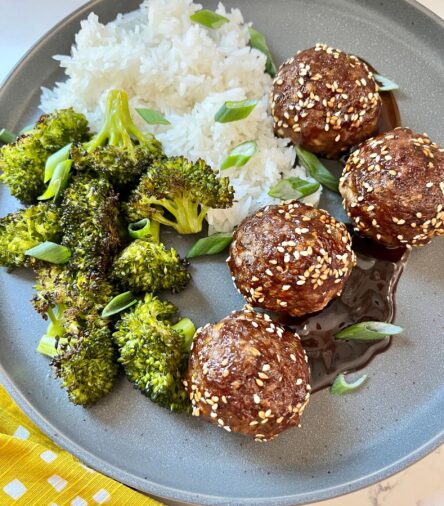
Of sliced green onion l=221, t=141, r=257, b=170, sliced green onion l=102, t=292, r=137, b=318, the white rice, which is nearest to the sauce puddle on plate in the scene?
the white rice

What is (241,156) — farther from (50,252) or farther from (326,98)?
(50,252)

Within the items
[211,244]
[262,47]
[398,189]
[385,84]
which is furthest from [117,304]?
[385,84]

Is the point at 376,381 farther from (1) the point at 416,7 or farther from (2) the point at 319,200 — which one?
(1) the point at 416,7

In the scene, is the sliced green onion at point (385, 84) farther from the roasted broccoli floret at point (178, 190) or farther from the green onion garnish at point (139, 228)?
the green onion garnish at point (139, 228)

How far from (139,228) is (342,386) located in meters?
1.28

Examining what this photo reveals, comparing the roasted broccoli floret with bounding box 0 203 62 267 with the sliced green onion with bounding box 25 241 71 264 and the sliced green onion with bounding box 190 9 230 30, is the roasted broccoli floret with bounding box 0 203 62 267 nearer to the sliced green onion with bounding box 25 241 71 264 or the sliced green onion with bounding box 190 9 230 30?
the sliced green onion with bounding box 25 241 71 264

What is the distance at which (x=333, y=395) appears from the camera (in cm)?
299

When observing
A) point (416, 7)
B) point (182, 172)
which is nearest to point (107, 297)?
point (182, 172)

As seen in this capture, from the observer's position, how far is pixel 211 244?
10.2 feet

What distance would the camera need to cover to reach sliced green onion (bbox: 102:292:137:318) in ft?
9.70

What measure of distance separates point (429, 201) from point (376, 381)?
3.02 feet

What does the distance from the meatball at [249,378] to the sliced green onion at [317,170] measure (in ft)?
2.94

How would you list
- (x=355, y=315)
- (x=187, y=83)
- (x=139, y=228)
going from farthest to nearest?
1. (x=187, y=83)
2. (x=139, y=228)
3. (x=355, y=315)

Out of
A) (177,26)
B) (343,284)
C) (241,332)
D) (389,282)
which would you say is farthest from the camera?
(177,26)
